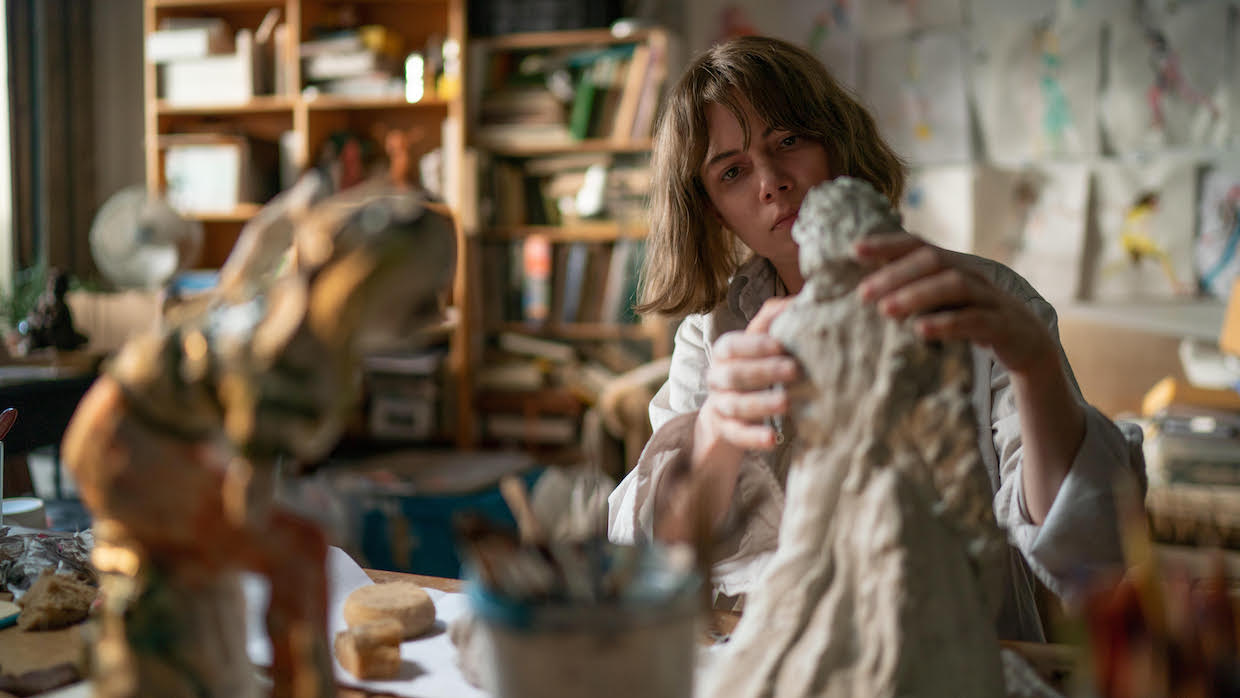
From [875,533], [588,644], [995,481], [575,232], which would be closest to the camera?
[588,644]

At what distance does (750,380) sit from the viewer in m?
0.74

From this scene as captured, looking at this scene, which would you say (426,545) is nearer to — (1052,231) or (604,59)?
(604,59)

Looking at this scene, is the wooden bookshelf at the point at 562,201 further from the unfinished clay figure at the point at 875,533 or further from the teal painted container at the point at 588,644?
the teal painted container at the point at 588,644

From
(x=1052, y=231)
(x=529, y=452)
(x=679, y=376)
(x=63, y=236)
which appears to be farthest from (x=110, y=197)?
(x=1052, y=231)

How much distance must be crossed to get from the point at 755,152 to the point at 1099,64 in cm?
262

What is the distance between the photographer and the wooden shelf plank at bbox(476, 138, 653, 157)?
11.2 ft

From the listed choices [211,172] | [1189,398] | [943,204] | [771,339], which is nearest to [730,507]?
[771,339]

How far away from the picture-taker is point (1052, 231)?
3430mm

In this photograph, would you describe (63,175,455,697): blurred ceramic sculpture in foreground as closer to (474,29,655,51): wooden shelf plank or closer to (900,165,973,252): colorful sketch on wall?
(474,29,655,51): wooden shelf plank

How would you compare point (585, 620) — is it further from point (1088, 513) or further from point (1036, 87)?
point (1036, 87)

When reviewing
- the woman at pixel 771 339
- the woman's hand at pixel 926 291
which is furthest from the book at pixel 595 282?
the woman's hand at pixel 926 291

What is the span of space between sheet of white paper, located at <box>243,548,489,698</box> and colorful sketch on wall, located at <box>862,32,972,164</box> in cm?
295

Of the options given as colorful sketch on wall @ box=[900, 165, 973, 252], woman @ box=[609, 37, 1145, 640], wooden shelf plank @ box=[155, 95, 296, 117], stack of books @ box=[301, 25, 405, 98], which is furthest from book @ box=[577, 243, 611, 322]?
woman @ box=[609, 37, 1145, 640]

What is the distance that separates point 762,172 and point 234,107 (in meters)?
2.93
